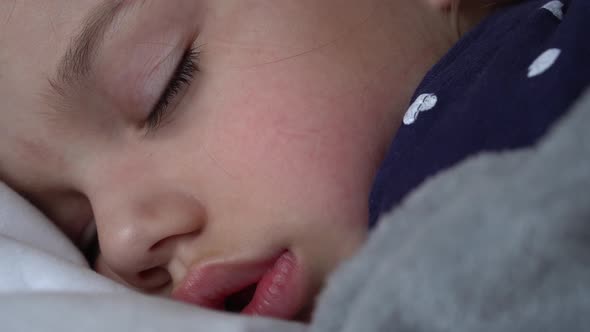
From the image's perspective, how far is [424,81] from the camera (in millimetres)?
756

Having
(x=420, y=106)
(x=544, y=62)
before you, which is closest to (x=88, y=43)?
(x=420, y=106)

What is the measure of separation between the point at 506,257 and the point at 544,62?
0.26 m

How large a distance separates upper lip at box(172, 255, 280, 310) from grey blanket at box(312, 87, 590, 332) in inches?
14.7

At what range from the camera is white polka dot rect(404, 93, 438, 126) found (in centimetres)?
67

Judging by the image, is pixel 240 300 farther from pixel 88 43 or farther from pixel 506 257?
pixel 506 257

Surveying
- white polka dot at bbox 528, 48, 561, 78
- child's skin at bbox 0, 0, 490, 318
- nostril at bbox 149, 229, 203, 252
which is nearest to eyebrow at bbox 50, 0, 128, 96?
child's skin at bbox 0, 0, 490, 318

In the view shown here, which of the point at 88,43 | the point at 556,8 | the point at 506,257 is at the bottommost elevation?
the point at 556,8

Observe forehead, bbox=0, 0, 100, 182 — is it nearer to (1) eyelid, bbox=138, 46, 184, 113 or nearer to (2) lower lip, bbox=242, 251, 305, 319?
(1) eyelid, bbox=138, 46, 184, 113

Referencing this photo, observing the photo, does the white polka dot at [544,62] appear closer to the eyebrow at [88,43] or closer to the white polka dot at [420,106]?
the white polka dot at [420,106]

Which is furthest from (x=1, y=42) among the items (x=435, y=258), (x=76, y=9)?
(x=435, y=258)

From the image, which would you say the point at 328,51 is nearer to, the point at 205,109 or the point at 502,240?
the point at 205,109

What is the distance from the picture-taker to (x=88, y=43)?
758 millimetres


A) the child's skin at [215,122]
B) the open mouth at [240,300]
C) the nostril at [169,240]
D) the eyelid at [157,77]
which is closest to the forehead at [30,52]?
the child's skin at [215,122]

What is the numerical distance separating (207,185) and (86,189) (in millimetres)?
218
